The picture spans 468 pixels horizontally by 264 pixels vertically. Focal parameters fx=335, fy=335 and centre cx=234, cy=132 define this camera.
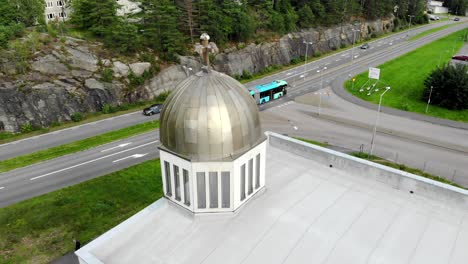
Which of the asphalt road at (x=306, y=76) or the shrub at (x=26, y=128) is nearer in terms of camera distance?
the asphalt road at (x=306, y=76)

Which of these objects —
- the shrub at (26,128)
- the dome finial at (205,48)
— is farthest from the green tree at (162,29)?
the dome finial at (205,48)

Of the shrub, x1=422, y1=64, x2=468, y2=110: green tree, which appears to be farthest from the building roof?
x1=422, y1=64, x2=468, y2=110: green tree

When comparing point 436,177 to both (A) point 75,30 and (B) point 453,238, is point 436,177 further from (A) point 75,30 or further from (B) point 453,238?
(A) point 75,30

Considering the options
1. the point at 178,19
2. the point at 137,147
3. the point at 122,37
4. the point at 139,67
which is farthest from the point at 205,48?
the point at 178,19

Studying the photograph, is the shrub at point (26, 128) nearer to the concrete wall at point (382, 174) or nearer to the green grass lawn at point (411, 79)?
the concrete wall at point (382, 174)

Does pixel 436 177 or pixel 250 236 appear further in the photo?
pixel 436 177

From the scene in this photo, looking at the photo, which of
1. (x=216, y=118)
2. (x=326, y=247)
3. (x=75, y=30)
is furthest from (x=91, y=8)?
(x=326, y=247)

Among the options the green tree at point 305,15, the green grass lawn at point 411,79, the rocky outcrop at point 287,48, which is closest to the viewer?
the green grass lawn at point 411,79
